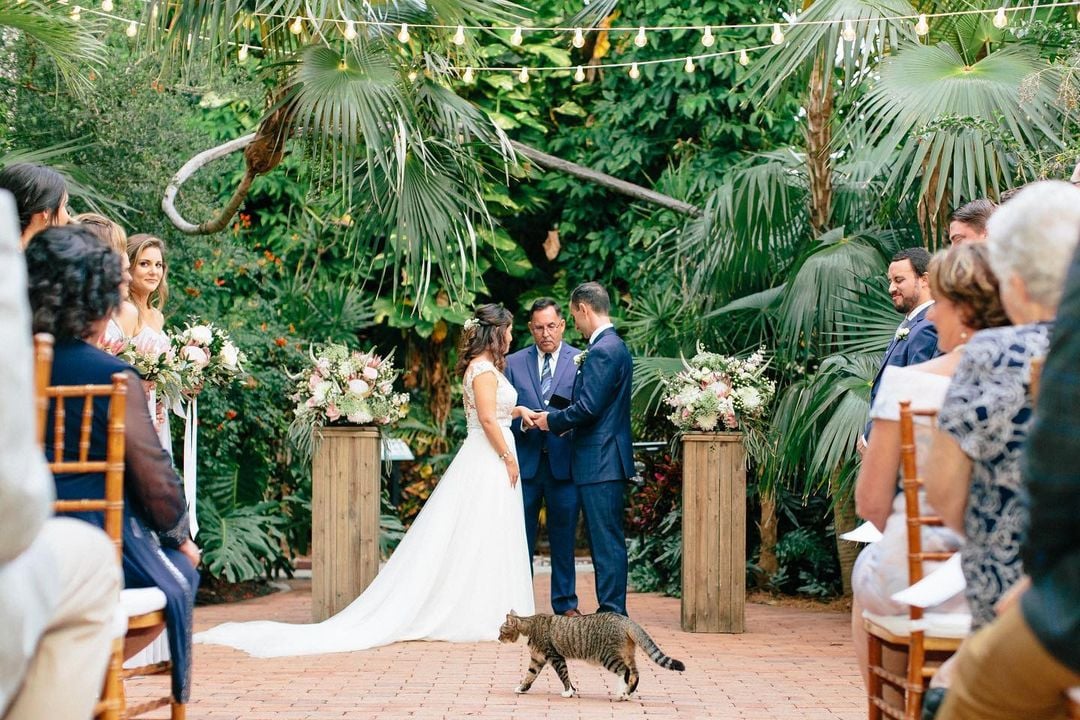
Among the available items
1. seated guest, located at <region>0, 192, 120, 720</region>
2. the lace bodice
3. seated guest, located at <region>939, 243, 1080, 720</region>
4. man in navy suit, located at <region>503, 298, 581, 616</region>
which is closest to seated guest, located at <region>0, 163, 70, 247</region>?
seated guest, located at <region>0, 192, 120, 720</region>

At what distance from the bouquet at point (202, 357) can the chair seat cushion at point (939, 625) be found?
3.92m

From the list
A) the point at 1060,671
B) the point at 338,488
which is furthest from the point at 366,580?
the point at 1060,671

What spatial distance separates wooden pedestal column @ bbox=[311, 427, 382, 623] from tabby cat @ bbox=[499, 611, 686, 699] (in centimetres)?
236

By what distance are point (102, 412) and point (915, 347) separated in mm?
3353

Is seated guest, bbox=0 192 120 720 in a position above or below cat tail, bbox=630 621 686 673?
above

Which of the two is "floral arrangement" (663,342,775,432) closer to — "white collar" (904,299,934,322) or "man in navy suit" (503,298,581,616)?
"man in navy suit" (503,298,581,616)

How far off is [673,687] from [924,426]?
310 cm

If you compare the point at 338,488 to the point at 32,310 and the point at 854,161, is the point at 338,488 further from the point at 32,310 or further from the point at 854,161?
the point at 32,310

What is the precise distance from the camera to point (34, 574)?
224 cm

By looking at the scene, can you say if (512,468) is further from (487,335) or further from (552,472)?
(487,335)

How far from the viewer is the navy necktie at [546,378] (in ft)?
27.6

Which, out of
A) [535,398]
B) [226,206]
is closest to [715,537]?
[535,398]

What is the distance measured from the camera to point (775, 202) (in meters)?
8.92

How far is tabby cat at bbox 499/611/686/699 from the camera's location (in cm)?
559
